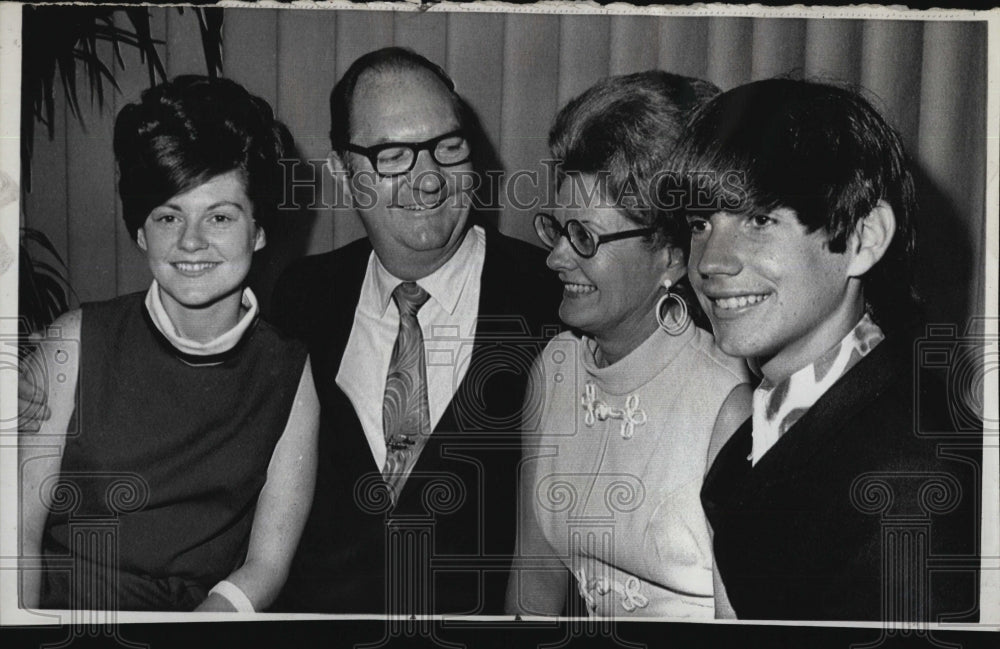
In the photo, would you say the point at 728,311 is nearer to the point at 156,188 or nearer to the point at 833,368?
the point at 833,368

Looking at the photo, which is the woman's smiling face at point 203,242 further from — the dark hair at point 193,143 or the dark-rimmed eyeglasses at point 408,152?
the dark-rimmed eyeglasses at point 408,152

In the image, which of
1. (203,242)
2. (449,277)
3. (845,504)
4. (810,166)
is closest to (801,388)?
(845,504)

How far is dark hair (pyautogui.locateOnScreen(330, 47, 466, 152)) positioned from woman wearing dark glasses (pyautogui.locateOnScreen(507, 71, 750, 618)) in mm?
183

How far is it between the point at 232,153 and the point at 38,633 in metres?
0.80

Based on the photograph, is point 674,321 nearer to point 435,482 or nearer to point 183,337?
point 435,482

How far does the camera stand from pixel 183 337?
5.55 ft

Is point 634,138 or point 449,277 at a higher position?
point 634,138

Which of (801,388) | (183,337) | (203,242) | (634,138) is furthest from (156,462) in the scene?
(801,388)

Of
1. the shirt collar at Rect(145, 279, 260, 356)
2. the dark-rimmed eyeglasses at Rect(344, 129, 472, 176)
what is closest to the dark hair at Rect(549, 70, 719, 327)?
the dark-rimmed eyeglasses at Rect(344, 129, 472, 176)

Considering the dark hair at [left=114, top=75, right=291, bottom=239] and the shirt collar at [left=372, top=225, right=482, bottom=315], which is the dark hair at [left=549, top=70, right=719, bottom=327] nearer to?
the shirt collar at [left=372, top=225, right=482, bottom=315]

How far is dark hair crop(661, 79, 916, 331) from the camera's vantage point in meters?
1.63

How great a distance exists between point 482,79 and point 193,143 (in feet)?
1.48

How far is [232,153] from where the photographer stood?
1672 mm

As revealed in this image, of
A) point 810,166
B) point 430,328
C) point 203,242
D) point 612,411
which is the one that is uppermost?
point 810,166
